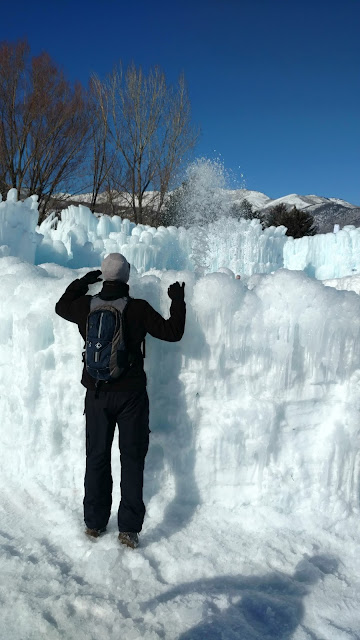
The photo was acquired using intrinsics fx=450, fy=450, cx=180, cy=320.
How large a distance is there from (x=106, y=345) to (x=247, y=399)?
967mm

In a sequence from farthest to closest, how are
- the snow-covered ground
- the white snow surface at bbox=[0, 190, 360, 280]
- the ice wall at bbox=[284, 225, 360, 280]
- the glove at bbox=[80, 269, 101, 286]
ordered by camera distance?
the ice wall at bbox=[284, 225, 360, 280], the white snow surface at bbox=[0, 190, 360, 280], the glove at bbox=[80, 269, 101, 286], the snow-covered ground

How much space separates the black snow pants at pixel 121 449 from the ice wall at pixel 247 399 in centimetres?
38

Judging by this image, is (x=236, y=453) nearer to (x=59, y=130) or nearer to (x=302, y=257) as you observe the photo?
(x=302, y=257)

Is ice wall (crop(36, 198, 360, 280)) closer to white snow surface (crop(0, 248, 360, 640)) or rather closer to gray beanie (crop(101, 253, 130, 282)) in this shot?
white snow surface (crop(0, 248, 360, 640))

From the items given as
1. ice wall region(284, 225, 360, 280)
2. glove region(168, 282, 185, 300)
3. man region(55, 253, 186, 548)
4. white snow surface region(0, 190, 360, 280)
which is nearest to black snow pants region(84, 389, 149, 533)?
man region(55, 253, 186, 548)

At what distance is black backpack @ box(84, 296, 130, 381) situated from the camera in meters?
2.26

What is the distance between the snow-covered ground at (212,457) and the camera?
2.20 metres

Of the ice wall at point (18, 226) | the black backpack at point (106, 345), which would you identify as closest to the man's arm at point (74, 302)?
the black backpack at point (106, 345)

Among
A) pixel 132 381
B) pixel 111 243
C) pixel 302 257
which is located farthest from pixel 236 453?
pixel 302 257

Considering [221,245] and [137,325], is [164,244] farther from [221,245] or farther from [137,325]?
[137,325]

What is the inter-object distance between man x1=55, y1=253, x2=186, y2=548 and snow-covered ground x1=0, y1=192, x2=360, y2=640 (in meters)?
0.17

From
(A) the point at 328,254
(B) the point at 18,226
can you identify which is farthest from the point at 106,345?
(A) the point at 328,254

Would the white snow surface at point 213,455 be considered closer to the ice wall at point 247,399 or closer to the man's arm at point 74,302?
the ice wall at point 247,399

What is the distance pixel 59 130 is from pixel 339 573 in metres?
21.1
